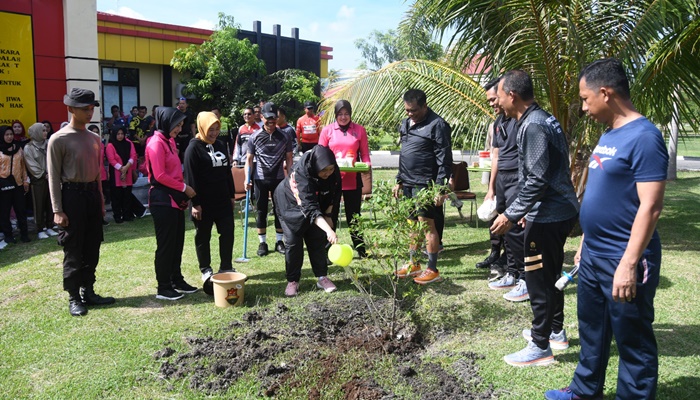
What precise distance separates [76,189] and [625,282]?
4.68 meters

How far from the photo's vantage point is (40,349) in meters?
4.48

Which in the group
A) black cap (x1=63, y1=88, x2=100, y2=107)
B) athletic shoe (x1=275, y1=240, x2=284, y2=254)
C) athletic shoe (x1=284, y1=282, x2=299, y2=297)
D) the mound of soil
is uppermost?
black cap (x1=63, y1=88, x2=100, y2=107)

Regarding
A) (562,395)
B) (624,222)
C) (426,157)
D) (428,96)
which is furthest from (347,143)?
(624,222)

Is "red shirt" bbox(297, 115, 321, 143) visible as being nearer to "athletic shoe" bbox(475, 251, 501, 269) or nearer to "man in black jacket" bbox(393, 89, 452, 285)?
"man in black jacket" bbox(393, 89, 452, 285)

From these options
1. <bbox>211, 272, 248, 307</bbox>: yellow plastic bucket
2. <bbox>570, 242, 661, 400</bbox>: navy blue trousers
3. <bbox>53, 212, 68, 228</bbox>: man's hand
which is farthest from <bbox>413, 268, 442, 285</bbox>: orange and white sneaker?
<bbox>53, 212, 68, 228</bbox>: man's hand

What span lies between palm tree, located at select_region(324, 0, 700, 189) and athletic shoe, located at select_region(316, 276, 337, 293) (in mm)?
3730

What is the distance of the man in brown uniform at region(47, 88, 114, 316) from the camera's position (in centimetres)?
510

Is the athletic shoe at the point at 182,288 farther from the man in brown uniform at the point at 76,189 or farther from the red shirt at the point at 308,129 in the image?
the red shirt at the point at 308,129

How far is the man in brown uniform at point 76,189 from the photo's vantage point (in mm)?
5098

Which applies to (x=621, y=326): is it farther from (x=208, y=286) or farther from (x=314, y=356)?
(x=208, y=286)

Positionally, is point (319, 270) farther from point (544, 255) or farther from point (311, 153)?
point (544, 255)

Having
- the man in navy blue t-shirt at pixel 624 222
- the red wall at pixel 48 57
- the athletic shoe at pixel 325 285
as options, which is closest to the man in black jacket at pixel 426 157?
the athletic shoe at pixel 325 285

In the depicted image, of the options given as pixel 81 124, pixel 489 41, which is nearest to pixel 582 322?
pixel 81 124

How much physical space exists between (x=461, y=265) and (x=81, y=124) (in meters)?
4.47
